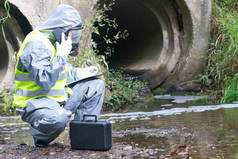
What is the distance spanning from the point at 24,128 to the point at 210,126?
209 centimetres

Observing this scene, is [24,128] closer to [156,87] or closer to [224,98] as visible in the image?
[224,98]

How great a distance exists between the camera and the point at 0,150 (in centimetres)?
285

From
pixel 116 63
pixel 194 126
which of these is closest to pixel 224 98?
pixel 194 126

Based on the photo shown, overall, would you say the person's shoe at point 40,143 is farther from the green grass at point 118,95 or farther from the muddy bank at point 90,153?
the green grass at point 118,95

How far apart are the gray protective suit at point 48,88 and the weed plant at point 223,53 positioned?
2648mm

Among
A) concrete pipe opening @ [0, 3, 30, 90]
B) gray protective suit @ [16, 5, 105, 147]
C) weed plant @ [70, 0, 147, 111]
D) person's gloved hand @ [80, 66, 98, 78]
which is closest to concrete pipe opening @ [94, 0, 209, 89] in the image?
weed plant @ [70, 0, 147, 111]

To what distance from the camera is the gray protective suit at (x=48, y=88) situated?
259cm

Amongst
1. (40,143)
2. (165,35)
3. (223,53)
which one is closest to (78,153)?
(40,143)

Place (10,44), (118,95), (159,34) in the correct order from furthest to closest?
1. (159,34)
2. (10,44)
3. (118,95)

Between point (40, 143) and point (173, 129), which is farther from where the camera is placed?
point (173, 129)

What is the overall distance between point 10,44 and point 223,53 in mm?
3618

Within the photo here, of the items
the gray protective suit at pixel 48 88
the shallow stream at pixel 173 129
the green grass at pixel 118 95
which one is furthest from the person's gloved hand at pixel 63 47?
the green grass at pixel 118 95

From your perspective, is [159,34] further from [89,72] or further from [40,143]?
[40,143]

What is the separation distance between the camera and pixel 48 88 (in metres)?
2.63
